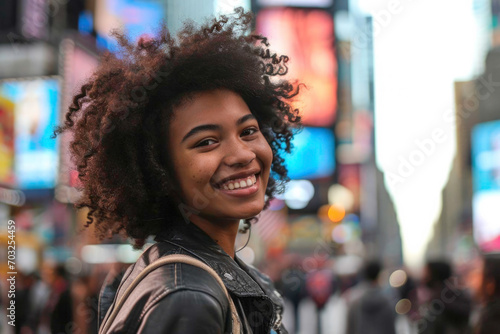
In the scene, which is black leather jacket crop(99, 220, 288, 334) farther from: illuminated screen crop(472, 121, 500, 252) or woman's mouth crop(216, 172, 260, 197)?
illuminated screen crop(472, 121, 500, 252)

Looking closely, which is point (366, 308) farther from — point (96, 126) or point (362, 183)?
point (362, 183)

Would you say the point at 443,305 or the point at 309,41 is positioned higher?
the point at 309,41

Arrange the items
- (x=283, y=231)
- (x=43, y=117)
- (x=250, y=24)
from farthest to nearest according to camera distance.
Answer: (x=283, y=231) → (x=43, y=117) → (x=250, y=24)

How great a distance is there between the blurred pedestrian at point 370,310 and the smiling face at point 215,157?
5.63 m

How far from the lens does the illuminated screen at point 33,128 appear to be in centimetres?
1308

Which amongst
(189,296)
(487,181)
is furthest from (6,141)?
(487,181)

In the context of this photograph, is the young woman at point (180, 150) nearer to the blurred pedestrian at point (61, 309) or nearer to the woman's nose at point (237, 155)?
the woman's nose at point (237, 155)

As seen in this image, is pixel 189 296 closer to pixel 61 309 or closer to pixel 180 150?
pixel 180 150

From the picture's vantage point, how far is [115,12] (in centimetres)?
2020

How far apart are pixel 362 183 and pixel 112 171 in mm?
56902

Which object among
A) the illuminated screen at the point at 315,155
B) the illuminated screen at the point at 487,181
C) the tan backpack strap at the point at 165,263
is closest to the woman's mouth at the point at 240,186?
the tan backpack strap at the point at 165,263

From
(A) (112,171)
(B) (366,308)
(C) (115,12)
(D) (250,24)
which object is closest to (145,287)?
(A) (112,171)

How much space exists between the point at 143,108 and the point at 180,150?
25 centimetres

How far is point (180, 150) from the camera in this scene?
2291 millimetres
